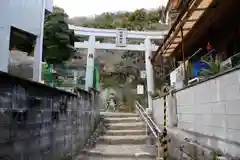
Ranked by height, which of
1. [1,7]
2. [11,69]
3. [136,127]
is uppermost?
[1,7]

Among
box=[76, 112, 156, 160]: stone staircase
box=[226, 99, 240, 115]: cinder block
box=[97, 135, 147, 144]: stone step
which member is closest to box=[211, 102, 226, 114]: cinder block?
box=[226, 99, 240, 115]: cinder block

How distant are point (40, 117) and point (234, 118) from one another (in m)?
2.90

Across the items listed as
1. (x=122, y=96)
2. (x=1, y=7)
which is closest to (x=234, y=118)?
(x=1, y=7)

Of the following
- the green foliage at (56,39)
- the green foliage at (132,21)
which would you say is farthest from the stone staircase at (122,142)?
the green foliage at (132,21)

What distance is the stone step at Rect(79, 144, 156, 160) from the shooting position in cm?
656

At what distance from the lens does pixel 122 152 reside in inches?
269

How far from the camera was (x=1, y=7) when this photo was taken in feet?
18.3

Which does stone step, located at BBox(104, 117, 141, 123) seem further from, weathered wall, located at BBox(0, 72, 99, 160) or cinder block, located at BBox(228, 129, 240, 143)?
cinder block, located at BBox(228, 129, 240, 143)

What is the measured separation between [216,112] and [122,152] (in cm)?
363

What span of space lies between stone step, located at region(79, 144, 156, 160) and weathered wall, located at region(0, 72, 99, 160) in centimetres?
78

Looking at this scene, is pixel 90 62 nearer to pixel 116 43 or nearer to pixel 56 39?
pixel 116 43

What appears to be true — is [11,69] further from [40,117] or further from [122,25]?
[122,25]

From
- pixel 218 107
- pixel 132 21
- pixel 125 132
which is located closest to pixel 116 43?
pixel 125 132

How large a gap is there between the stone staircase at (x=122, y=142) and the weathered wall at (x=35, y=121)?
100 centimetres
